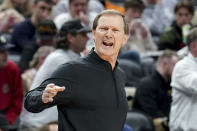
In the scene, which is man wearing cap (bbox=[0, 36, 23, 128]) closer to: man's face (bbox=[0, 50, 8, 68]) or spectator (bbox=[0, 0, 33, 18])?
man's face (bbox=[0, 50, 8, 68])

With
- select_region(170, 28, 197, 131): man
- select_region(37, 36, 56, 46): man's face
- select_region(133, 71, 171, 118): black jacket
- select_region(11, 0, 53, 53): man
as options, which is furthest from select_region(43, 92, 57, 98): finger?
select_region(11, 0, 53, 53): man

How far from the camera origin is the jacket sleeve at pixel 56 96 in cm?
324

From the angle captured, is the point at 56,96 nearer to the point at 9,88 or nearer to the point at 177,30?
the point at 9,88

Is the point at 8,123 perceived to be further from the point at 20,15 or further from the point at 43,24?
the point at 20,15

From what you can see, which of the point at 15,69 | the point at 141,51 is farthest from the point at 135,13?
the point at 15,69

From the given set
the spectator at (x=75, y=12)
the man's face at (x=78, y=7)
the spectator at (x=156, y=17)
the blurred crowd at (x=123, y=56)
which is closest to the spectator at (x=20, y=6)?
the blurred crowd at (x=123, y=56)

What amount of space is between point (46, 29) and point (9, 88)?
2.96 feet

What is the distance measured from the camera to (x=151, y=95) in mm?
6543

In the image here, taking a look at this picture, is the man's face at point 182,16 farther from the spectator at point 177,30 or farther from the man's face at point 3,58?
the man's face at point 3,58

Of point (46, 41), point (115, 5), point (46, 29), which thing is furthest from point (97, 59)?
point (115, 5)

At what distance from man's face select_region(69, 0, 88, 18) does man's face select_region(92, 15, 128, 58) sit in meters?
3.90

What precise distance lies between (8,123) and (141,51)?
259 centimetres

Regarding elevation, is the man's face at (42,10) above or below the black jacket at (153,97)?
above

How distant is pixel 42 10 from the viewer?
753 centimetres
